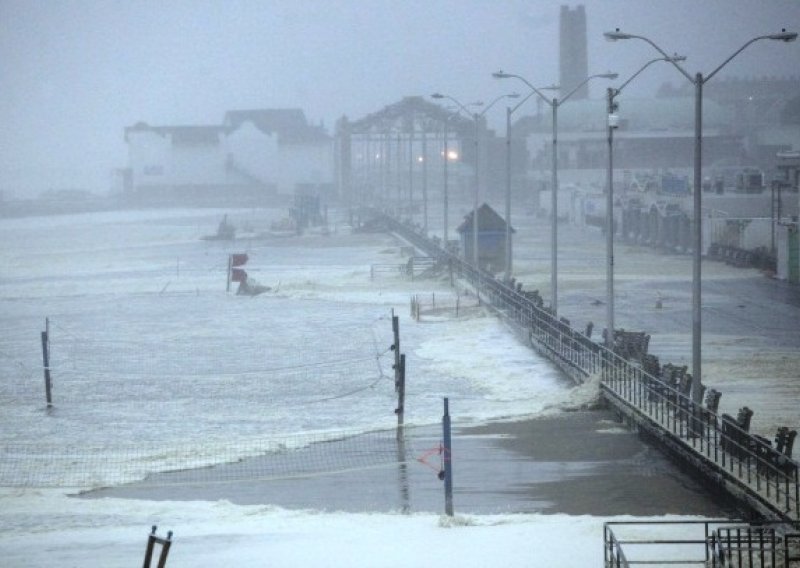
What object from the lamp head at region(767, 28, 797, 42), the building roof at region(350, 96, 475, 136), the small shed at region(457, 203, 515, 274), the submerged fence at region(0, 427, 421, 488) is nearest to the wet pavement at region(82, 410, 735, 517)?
the submerged fence at region(0, 427, 421, 488)

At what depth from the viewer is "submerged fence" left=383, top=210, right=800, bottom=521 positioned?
19.4 metres

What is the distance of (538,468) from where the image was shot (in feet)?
80.2

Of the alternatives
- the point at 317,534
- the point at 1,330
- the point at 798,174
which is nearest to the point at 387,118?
the point at 798,174

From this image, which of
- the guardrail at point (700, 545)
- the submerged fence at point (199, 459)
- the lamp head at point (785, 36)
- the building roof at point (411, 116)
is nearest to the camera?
the guardrail at point (700, 545)

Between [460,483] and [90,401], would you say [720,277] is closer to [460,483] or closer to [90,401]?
[90,401]

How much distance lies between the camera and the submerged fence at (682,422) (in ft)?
63.6

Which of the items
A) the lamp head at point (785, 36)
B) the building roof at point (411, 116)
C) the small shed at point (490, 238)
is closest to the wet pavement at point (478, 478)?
the lamp head at point (785, 36)

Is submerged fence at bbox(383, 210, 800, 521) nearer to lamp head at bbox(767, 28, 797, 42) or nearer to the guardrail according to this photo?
the guardrail

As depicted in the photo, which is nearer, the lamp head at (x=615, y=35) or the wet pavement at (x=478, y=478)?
the wet pavement at (x=478, y=478)

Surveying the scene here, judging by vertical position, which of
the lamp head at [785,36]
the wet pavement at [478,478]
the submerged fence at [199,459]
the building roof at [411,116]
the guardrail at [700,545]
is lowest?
the submerged fence at [199,459]

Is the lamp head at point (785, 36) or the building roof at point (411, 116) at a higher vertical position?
the building roof at point (411, 116)

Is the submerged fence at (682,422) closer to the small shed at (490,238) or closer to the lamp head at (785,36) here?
the lamp head at (785,36)

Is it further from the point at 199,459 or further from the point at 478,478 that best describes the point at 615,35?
the point at 199,459

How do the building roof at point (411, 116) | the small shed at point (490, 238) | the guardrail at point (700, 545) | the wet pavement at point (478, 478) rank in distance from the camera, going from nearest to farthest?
the guardrail at point (700, 545) → the wet pavement at point (478, 478) → the small shed at point (490, 238) → the building roof at point (411, 116)
